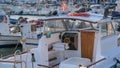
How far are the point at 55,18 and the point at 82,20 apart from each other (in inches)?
42.5

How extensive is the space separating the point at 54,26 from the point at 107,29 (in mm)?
1820

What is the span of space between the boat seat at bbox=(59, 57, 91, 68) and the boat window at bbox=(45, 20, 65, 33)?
1.23 metres

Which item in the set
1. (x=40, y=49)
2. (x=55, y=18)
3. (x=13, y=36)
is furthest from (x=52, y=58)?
(x=13, y=36)

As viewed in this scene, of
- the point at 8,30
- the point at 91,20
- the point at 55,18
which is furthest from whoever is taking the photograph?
the point at 8,30

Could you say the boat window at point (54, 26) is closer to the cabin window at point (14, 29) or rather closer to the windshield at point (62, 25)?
the windshield at point (62, 25)

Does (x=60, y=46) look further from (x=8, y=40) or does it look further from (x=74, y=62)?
(x=8, y=40)

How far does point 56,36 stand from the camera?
32.9ft

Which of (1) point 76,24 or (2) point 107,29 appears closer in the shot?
(1) point 76,24

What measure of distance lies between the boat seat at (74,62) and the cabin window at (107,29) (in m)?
1.07

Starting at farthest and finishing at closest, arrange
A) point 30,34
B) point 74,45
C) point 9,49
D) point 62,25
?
1. point 9,49
2. point 30,34
3. point 62,25
4. point 74,45

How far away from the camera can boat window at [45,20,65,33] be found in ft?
32.8

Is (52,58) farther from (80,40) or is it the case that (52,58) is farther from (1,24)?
(1,24)

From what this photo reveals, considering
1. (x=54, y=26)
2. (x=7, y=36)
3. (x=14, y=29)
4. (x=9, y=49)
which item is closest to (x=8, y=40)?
(x=7, y=36)

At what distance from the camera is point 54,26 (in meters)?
10.0
